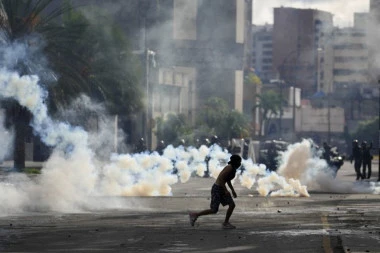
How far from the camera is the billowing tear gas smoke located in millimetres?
28953

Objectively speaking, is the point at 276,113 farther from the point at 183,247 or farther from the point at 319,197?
the point at 183,247

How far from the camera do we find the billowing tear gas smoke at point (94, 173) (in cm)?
2895

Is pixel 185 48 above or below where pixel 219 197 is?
above

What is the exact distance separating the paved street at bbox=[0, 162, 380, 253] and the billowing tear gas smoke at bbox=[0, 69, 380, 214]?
196cm

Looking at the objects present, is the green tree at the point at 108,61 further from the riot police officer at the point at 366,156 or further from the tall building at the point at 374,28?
Result: the riot police officer at the point at 366,156

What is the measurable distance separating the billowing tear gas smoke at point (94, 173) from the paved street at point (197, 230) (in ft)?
6.42

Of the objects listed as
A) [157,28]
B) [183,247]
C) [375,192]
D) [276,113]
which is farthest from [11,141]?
[276,113]

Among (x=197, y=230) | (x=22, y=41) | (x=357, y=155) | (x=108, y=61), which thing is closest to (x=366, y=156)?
(x=357, y=155)

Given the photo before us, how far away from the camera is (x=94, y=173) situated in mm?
32656

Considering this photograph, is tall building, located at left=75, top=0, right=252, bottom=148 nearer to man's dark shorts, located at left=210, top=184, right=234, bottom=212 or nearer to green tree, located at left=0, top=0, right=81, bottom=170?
green tree, located at left=0, top=0, right=81, bottom=170

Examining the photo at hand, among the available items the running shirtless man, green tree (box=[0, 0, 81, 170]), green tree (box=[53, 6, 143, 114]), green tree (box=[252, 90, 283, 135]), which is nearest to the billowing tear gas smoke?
green tree (box=[0, 0, 81, 170])

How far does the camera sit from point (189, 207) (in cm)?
2802

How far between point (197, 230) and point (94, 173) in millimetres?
12808

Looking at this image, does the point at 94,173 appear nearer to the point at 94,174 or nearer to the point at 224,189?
the point at 94,174
